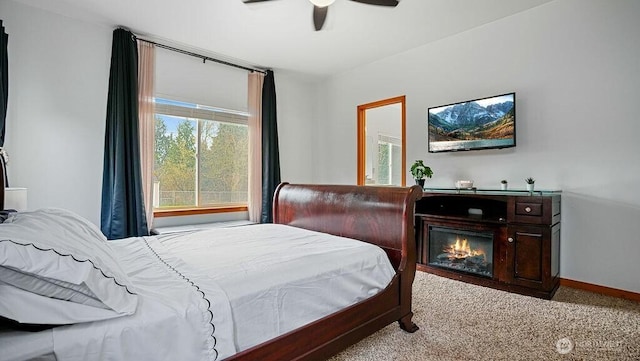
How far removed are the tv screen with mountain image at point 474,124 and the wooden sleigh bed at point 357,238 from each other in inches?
75.4

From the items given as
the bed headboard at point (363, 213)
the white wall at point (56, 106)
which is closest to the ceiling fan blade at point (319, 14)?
the bed headboard at point (363, 213)

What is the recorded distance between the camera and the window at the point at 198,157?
3965 mm

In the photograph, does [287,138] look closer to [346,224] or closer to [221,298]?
[346,224]

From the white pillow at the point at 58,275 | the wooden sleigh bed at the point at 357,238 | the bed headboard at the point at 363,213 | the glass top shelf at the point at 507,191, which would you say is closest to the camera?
the white pillow at the point at 58,275

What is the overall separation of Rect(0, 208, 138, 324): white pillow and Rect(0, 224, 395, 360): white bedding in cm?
5

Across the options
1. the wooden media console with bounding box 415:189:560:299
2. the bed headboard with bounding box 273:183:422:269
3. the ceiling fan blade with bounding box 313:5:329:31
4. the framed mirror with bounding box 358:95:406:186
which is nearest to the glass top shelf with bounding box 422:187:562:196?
the wooden media console with bounding box 415:189:560:299

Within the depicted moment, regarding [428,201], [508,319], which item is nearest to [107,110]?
[428,201]

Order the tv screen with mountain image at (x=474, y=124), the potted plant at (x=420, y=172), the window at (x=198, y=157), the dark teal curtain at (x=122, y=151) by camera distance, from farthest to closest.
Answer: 1. the window at (x=198, y=157)
2. the potted plant at (x=420, y=172)
3. the dark teal curtain at (x=122, y=151)
4. the tv screen with mountain image at (x=474, y=124)

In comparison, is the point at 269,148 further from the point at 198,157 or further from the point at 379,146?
the point at 379,146

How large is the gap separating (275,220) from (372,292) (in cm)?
144

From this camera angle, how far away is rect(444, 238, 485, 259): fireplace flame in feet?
10.1

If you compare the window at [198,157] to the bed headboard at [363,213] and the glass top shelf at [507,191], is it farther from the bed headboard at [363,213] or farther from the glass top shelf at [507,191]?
the glass top shelf at [507,191]

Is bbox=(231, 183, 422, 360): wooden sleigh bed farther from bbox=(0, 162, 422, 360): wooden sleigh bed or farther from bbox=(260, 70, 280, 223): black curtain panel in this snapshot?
bbox=(260, 70, 280, 223): black curtain panel

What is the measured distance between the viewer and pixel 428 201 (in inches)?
142
